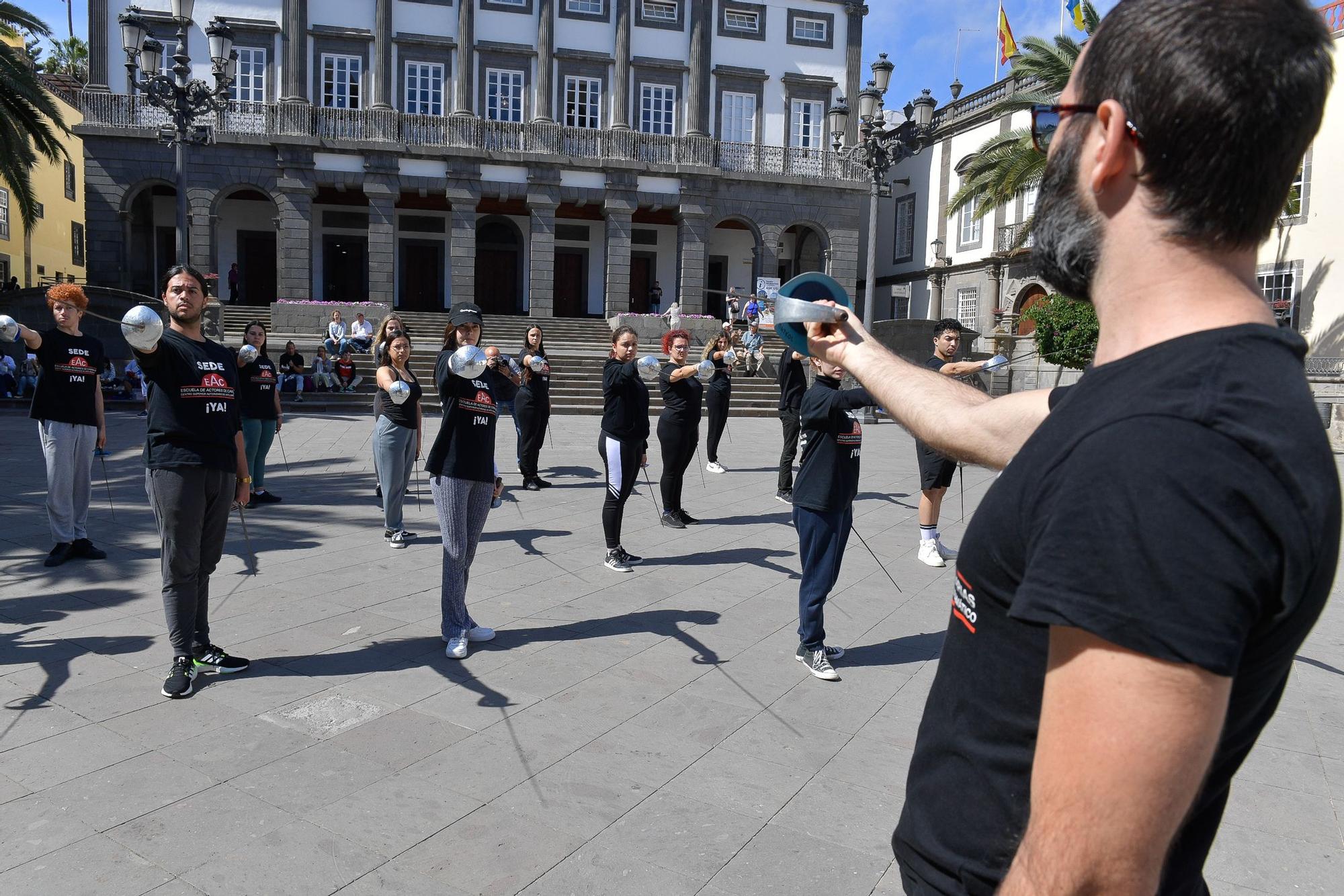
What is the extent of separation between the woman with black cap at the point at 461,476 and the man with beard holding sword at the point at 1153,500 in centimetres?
458

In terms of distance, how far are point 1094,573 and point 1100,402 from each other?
0.66ft

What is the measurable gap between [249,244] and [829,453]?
32396 millimetres

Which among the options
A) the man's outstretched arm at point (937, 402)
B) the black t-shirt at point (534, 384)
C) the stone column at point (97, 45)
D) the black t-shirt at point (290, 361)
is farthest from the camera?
the stone column at point (97, 45)

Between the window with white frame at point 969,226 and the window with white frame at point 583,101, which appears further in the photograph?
the window with white frame at point 969,226

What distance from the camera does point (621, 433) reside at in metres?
8.10

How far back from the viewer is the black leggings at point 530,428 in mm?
11562

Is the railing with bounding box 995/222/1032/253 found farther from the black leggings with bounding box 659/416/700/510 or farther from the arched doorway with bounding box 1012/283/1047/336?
the black leggings with bounding box 659/416/700/510

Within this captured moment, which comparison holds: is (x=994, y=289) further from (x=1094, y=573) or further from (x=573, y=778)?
(x=1094, y=573)

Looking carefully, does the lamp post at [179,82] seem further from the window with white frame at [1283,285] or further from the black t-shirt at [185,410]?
the window with white frame at [1283,285]

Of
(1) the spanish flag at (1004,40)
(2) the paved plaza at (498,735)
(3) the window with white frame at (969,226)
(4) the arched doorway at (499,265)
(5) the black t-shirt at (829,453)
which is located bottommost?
(2) the paved plaza at (498,735)

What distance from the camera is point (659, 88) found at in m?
32.6

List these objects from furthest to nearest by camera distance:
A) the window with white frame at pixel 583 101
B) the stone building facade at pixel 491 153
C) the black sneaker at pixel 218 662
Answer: the window with white frame at pixel 583 101 → the stone building facade at pixel 491 153 → the black sneaker at pixel 218 662

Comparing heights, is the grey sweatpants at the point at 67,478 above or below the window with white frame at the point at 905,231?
below

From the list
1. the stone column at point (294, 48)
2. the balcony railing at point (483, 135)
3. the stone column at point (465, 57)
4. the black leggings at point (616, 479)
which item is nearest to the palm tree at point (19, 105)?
the balcony railing at point (483, 135)
